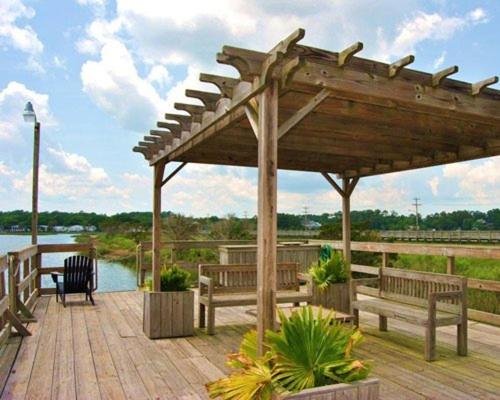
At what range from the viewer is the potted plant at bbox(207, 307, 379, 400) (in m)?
2.34

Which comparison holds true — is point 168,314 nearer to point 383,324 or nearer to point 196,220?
point 383,324

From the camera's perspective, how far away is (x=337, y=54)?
2955 mm

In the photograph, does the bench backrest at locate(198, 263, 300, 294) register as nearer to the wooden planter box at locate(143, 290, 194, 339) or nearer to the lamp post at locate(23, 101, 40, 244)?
the wooden planter box at locate(143, 290, 194, 339)

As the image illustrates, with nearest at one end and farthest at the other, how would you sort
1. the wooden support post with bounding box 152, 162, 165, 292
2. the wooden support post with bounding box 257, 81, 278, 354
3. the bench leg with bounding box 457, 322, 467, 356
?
the wooden support post with bounding box 257, 81, 278, 354 < the bench leg with bounding box 457, 322, 467, 356 < the wooden support post with bounding box 152, 162, 165, 292

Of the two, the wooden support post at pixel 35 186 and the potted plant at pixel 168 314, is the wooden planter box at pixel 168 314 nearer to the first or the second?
the potted plant at pixel 168 314

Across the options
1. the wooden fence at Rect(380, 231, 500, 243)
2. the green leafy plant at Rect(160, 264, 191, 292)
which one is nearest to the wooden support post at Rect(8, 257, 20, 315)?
the green leafy plant at Rect(160, 264, 191, 292)

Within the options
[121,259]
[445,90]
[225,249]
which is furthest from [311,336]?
[121,259]

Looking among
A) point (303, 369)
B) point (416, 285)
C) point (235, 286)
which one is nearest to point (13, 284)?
point (235, 286)

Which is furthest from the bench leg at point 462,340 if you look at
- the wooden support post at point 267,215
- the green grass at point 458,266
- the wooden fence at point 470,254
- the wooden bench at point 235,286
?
the green grass at point 458,266

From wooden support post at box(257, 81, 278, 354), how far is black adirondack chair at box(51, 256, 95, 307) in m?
4.82

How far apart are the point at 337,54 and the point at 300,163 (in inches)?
142

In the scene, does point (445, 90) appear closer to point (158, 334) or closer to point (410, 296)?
point (410, 296)

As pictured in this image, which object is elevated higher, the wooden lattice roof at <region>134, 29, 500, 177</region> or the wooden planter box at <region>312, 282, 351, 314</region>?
the wooden lattice roof at <region>134, 29, 500, 177</region>

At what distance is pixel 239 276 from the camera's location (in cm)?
557
